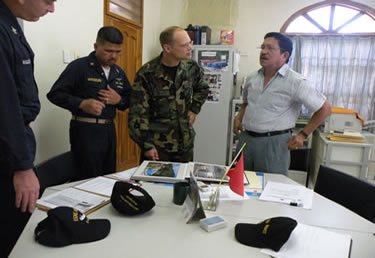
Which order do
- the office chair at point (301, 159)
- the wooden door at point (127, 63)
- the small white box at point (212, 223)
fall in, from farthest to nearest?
the office chair at point (301, 159), the wooden door at point (127, 63), the small white box at point (212, 223)

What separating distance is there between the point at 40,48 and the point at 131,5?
1.83 m

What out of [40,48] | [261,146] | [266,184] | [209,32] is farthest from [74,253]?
[209,32]

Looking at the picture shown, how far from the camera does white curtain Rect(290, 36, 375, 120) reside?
13.1 ft

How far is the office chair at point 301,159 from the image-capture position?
3643 mm

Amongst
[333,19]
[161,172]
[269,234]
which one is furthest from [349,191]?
[333,19]

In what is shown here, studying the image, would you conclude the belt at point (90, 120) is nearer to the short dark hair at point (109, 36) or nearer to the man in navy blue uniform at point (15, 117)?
the short dark hair at point (109, 36)

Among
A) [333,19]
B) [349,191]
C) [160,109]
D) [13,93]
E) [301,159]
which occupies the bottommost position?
[301,159]

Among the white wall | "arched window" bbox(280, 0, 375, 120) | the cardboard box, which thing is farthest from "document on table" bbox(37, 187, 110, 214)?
"arched window" bbox(280, 0, 375, 120)

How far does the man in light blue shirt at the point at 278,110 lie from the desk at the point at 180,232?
73cm

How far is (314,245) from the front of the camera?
3.14 feet

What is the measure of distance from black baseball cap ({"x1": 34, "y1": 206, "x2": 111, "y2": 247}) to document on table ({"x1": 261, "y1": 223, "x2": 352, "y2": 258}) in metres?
0.56

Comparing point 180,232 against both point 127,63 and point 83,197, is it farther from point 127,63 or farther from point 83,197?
point 127,63

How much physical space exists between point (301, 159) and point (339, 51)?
1.66 metres

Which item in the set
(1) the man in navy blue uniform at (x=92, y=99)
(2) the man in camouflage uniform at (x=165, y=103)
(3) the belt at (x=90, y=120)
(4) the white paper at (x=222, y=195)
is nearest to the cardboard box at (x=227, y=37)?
(2) the man in camouflage uniform at (x=165, y=103)
